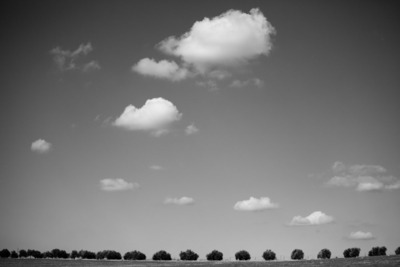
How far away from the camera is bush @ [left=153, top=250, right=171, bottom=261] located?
590 feet

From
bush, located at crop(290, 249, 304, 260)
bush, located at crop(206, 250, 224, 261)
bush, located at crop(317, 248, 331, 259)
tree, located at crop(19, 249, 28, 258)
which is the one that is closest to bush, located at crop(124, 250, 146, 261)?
bush, located at crop(206, 250, 224, 261)

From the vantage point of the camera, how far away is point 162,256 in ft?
591

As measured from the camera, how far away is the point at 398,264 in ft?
235

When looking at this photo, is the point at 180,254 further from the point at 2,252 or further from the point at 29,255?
the point at 2,252

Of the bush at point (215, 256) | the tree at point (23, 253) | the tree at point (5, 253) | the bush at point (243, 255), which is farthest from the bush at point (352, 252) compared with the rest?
the tree at point (5, 253)

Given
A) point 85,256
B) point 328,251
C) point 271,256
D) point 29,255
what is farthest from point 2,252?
point 328,251

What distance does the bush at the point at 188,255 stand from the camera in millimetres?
176025

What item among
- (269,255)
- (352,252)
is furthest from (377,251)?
(269,255)

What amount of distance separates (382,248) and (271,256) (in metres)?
46.1

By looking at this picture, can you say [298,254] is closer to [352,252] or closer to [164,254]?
[352,252]

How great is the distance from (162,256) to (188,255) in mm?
12323

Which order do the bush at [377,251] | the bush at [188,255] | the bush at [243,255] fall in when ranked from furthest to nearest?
the bush at [243,255]
the bush at [188,255]
the bush at [377,251]

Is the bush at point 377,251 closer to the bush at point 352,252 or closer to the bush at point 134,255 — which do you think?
the bush at point 352,252

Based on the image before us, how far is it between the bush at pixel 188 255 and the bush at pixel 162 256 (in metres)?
6.72
